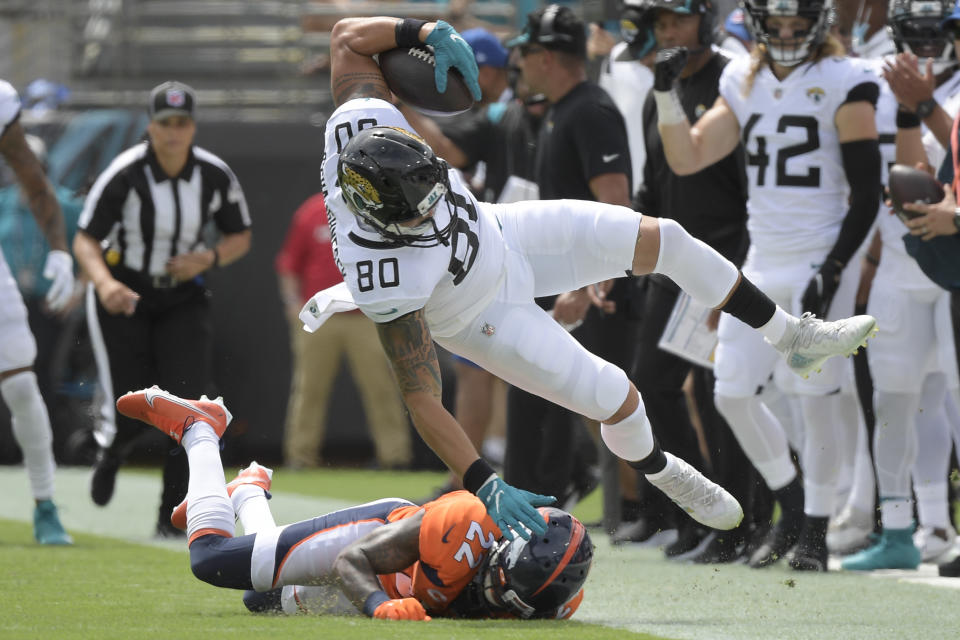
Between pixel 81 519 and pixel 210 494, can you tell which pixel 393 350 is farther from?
pixel 81 519

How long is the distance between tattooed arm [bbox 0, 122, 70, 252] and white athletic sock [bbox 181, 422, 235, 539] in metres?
2.10

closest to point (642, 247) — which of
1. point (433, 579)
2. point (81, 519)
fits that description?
point (433, 579)

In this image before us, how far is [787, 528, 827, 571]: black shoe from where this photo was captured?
609 cm

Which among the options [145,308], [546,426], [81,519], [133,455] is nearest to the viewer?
[546,426]

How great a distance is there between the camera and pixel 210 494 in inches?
194

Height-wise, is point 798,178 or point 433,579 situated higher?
point 798,178

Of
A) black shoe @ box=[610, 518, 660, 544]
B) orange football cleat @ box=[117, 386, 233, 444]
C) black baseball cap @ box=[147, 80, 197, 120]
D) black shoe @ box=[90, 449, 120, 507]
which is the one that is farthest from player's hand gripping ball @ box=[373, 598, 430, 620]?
black baseball cap @ box=[147, 80, 197, 120]

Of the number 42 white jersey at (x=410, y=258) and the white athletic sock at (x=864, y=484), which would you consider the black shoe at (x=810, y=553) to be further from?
the number 42 white jersey at (x=410, y=258)

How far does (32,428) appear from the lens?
6.93 m

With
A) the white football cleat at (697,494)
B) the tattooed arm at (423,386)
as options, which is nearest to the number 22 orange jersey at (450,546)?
the tattooed arm at (423,386)

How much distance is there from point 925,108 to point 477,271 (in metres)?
2.24

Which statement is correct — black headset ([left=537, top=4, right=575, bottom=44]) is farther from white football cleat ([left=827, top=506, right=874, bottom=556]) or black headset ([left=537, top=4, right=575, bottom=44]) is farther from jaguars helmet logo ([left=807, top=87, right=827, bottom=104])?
white football cleat ([left=827, top=506, right=874, bottom=556])

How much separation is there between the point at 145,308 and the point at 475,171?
1.98 metres

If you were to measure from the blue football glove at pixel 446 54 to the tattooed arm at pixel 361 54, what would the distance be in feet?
0.17
